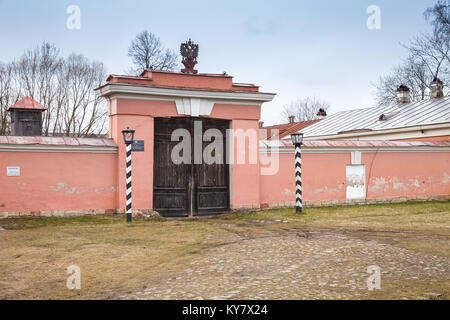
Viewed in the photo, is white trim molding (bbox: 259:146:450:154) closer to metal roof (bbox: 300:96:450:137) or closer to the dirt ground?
metal roof (bbox: 300:96:450:137)

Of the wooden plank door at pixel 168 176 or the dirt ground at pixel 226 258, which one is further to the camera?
the wooden plank door at pixel 168 176

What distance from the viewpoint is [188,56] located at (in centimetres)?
1440

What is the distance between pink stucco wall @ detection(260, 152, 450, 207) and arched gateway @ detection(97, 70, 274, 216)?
1080mm

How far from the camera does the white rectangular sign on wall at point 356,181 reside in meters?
16.5

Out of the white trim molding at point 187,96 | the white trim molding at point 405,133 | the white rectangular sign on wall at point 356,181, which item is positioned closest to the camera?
the white trim molding at point 187,96

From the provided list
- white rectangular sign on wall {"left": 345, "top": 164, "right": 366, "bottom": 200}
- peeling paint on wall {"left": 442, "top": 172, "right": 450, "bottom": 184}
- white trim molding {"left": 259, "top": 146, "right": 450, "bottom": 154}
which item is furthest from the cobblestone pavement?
peeling paint on wall {"left": 442, "top": 172, "right": 450, "bottom": 184}

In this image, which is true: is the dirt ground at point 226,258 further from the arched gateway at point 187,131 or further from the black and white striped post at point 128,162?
the arched gateway at point 187,131

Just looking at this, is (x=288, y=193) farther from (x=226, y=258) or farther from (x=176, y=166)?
(x=226, y=258)

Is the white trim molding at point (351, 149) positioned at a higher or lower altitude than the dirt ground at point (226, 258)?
higher

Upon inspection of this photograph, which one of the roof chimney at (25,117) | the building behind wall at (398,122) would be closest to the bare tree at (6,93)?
the roof chimney at (25,117)

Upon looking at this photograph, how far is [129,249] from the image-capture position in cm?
821

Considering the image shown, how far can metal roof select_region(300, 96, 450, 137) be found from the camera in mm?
21986

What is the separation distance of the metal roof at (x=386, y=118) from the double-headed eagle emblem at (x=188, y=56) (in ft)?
38.5
